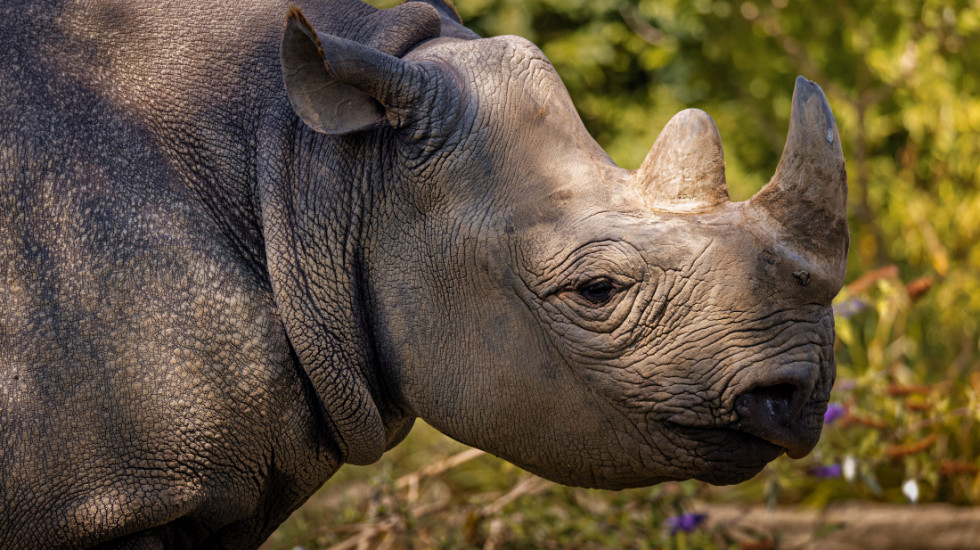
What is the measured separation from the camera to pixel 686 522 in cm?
448

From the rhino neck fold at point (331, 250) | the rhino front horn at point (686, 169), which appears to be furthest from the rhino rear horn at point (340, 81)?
the rhino front horn at point (686, 169)

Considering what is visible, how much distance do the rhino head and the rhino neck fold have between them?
0.13 ft

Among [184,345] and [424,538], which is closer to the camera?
[184,345]

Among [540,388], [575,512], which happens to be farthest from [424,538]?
[540,388]

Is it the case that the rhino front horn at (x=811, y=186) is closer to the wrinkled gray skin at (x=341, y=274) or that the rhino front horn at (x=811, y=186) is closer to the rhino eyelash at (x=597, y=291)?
the wrinkled gray skin at (x=341, y=274)

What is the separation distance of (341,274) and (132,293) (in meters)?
0.53

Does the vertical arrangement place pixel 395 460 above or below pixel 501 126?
below

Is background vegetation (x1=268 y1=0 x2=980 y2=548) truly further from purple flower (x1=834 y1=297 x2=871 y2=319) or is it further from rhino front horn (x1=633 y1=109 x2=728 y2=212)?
rhino front horn (x1=633 y1=109 x2=728 y2=212)

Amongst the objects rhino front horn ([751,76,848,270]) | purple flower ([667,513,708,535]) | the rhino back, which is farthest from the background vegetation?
rhino front horn ([751,76,848,270])

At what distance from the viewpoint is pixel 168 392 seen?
94.3 inches

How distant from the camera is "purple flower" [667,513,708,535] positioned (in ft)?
14.7

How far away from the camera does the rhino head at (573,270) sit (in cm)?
231

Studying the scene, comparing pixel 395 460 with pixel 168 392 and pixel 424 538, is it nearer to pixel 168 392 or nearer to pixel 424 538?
pixel 424 538

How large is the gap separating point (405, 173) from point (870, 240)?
674 centimetres
